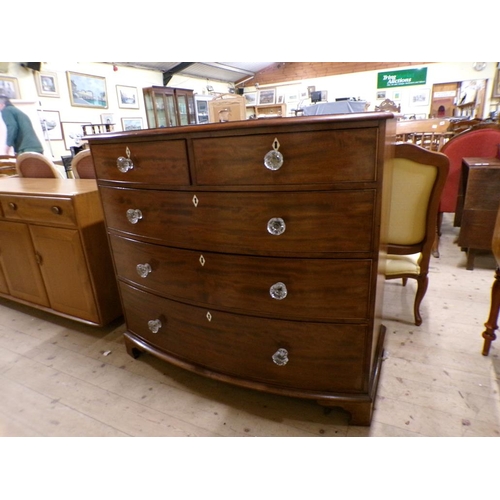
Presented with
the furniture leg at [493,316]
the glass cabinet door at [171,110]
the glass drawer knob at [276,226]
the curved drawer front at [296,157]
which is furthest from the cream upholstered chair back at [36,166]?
the glass cabinet door at [171,110]

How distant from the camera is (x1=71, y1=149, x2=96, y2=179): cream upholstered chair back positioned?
2.09 metres

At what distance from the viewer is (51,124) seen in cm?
537

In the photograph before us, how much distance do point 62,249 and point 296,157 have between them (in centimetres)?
140

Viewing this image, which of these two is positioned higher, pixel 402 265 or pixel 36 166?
pixel 36 166

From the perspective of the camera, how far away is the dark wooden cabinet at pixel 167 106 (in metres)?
6.88

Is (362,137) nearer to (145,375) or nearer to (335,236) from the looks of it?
(335,236)

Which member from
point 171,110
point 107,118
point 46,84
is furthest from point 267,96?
point 46,84

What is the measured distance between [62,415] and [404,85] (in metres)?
9.72

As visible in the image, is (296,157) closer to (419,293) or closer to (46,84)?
(419,293)

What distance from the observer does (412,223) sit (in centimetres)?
160

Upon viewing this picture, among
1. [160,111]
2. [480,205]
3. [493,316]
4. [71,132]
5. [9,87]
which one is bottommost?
[493,316]

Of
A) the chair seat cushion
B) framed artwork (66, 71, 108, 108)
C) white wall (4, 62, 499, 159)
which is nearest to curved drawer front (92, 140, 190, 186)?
the chair seat cushion
